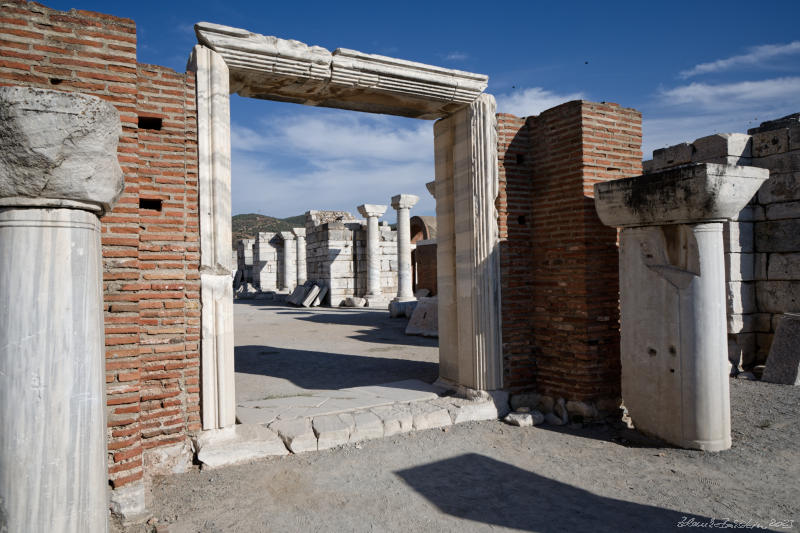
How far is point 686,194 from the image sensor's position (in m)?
4.14

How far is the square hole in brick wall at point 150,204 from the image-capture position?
13.1ft

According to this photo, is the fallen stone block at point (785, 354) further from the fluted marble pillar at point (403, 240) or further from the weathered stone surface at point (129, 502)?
the fluted marble pillar at point (403, 240)

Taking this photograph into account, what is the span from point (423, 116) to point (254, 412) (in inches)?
146

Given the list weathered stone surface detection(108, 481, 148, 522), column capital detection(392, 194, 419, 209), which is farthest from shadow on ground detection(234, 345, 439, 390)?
column capital detection(392, 194, 419, 209)

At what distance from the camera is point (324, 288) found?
65.1 ft

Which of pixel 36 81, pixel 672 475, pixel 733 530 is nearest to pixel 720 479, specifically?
pixel 672 475

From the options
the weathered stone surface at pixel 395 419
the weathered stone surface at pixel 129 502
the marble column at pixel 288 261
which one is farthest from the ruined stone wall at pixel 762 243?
the marble column at pixel 288 261

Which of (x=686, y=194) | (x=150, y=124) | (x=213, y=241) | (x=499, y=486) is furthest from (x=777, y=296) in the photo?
(x=150, y=124)

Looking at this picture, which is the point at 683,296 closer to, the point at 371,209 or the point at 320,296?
the point at 371,209

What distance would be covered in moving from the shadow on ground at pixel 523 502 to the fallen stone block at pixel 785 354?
14.7 ft

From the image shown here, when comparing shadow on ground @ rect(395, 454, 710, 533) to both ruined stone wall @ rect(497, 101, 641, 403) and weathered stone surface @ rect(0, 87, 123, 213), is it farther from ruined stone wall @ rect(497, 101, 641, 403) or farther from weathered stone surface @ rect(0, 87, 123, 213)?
weathered stone surface @ rect(0, 87, 123, 213)

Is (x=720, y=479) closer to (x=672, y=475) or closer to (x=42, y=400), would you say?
(x=672, y=475)

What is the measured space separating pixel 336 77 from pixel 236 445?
3.43 meters

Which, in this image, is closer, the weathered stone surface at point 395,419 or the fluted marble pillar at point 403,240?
the weathered stone surface at point 395,419
